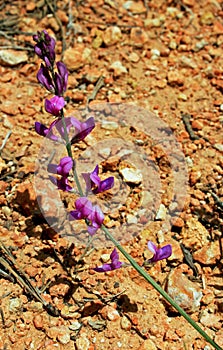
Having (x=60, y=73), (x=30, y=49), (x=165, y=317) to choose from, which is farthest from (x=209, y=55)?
(x=165, y=317)

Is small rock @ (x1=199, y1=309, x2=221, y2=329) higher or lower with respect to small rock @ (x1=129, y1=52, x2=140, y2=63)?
lower

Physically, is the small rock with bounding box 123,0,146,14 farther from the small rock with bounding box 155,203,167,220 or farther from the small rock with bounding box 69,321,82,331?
the small rock with bounding box 69,321,82,331

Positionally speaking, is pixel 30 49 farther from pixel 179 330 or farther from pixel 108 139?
pixel 179 330

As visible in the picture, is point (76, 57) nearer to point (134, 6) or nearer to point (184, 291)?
point (134, 6)

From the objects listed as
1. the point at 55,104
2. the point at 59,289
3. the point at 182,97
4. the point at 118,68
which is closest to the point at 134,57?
the point at 118,68

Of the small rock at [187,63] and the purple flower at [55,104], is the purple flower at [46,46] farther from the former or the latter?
the small rock at [187,63]

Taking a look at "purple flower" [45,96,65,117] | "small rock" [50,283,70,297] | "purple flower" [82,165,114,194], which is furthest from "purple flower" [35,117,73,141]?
"small rock" [50,283,70,297]
